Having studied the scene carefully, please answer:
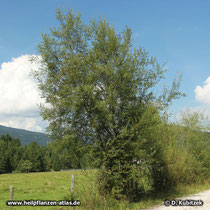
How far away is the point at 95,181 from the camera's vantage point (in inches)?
607

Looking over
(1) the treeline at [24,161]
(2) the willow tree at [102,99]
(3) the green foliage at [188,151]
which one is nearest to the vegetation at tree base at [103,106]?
(2) the willow tree at [102,99]

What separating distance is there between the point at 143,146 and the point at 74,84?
5.97 m

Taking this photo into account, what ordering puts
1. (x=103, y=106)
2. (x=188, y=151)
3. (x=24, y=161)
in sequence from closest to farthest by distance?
(x=103, y=106) < (x=188, y=151) < (x=24, y=161)

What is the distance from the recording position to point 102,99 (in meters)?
15.8

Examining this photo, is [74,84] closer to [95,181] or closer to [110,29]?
[110,29]

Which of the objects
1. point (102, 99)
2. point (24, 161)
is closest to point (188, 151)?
point (102, 99)

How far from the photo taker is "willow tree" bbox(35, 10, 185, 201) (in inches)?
591

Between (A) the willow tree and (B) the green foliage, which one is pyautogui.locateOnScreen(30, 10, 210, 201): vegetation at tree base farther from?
(B) the green foliage

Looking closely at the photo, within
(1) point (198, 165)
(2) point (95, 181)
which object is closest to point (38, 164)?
(1) point (198, 165)

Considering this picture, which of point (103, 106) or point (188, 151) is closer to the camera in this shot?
point (103, 106)

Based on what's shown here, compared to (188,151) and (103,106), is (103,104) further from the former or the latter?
(188,151)

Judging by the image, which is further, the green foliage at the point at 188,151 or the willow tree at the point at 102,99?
the green foliage at the point at 188,151

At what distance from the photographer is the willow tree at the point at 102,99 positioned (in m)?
15.0

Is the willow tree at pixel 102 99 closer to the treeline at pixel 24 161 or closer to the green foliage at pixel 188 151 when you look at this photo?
the green foliage at pixel 188 151
